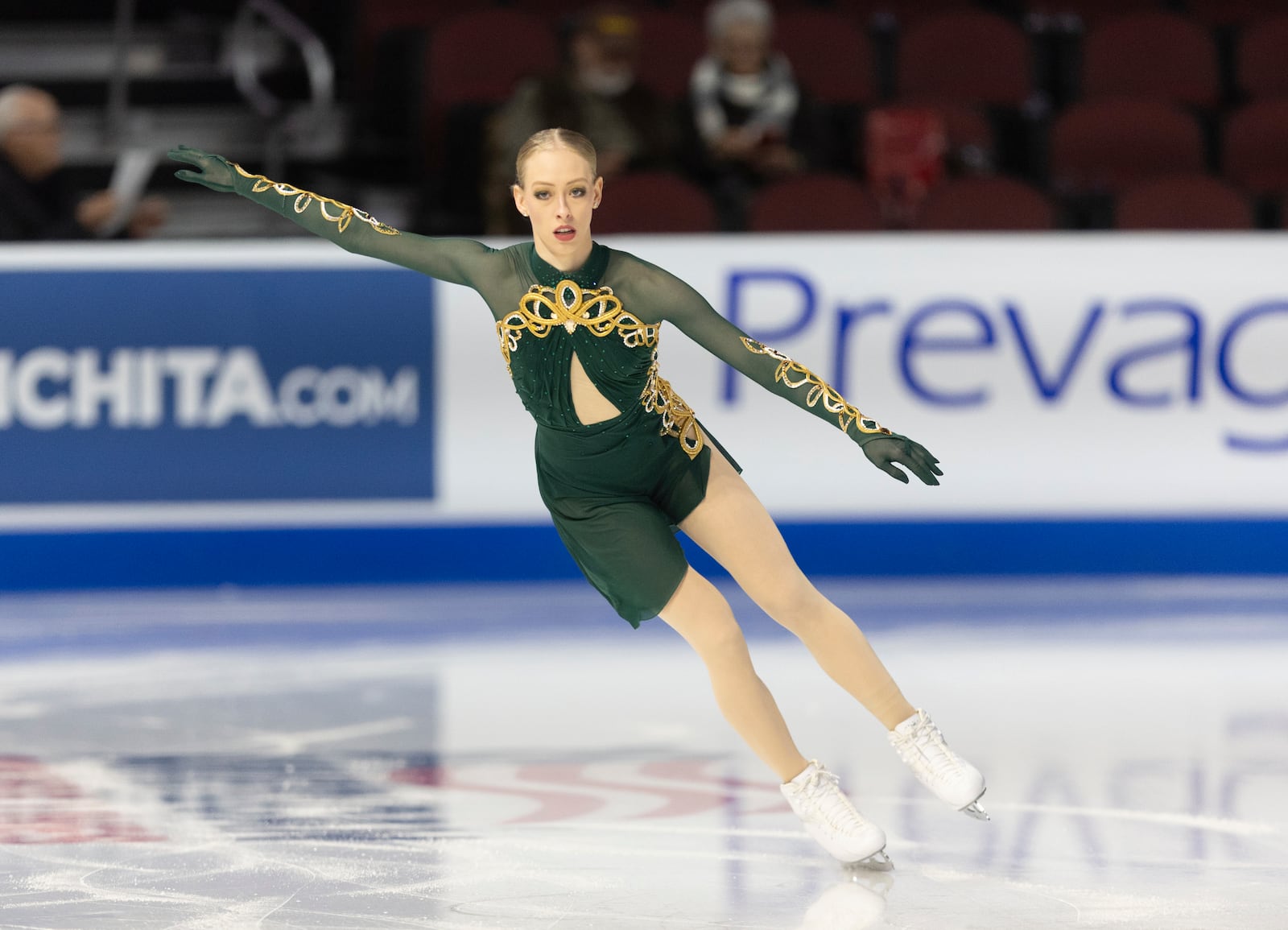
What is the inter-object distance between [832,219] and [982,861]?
3903 mm

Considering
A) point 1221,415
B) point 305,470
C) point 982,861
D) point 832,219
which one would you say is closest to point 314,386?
point 305,470

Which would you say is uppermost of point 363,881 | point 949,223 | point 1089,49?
point 1089,49

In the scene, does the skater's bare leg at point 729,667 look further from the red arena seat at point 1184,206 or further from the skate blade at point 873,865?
the red arena seat at point 1184,206

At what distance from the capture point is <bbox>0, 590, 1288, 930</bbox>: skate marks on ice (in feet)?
9.96

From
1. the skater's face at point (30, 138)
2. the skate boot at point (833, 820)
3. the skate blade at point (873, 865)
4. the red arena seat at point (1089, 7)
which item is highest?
the red arena seat at point (1089, 7)

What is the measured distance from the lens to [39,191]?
6.59 metres

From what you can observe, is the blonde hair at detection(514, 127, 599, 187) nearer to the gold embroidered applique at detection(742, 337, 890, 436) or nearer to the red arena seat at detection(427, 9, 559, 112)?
the gold embroidered applique at detection(742, 337, 890, 436)

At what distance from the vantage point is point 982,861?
328cm

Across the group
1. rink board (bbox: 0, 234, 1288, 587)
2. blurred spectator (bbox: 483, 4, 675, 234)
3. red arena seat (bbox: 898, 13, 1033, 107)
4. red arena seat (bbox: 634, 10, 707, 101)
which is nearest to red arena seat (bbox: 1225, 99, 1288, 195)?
red arena seat (bbox: 898, 13, 1033, 107)

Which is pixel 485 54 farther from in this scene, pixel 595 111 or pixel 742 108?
pixel 742 108

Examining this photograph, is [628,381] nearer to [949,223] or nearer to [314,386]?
[314,386]

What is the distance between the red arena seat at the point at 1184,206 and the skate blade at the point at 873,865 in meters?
4.27

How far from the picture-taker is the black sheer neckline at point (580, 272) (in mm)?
3152

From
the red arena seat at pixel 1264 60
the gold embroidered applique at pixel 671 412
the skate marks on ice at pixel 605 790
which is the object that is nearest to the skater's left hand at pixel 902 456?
the gold embroidered applique at pixel 671 412
